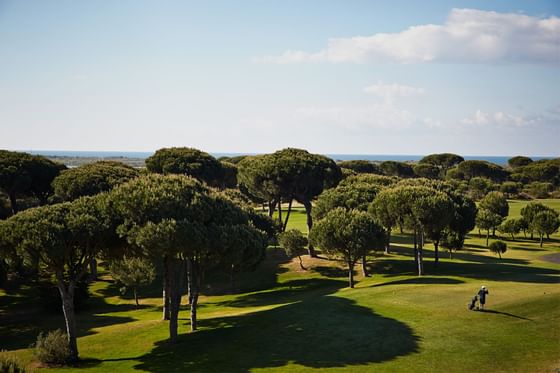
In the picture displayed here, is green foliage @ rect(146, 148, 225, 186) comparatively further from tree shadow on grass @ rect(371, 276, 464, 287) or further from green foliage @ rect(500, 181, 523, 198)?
green foliage @ rect(500, 181, 523, 198)

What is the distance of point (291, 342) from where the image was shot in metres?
31.1

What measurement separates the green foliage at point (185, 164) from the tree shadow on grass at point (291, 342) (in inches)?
2217

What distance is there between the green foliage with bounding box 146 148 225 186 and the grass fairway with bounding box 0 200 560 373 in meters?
39.1

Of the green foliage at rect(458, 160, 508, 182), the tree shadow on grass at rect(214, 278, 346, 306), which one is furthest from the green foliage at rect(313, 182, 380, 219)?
the green foliage at rect(458, 160, 508, 182)

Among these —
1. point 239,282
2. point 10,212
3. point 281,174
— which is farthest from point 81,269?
point 10,212

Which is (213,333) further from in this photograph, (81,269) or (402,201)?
(402,201)

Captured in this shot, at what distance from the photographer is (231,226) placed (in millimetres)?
36438

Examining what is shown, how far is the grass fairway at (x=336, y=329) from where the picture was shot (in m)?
27.3

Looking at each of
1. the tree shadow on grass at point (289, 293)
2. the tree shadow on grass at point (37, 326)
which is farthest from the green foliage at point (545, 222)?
the tree shadow on grass at point (37, 326)

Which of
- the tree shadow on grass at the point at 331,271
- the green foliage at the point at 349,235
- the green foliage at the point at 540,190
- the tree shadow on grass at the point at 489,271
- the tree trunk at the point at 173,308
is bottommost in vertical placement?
the tree shadow on grass at the point at 331,271

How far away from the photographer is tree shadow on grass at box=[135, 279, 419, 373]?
27938mm

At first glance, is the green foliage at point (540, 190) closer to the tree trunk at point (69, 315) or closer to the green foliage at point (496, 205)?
the green foliage at point (496, 205)

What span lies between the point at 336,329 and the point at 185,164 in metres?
65.8

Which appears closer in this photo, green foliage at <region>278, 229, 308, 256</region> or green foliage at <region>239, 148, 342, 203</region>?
green foliage at <region>278, 229, 308, 256</region>
